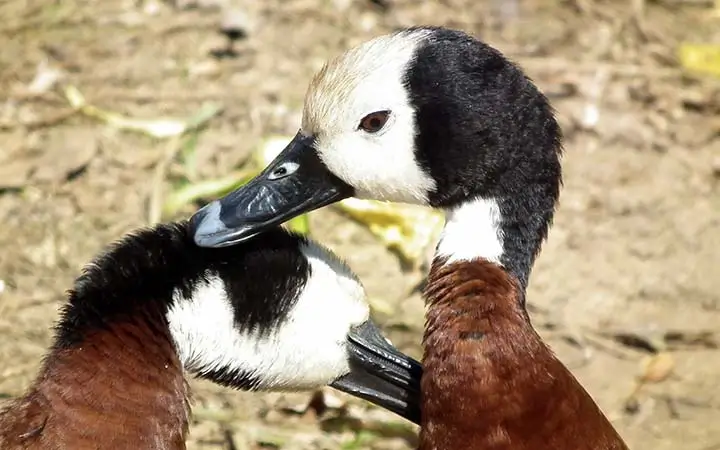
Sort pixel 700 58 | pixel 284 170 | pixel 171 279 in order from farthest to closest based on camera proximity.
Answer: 1. pixel 700 58
2. pixel 284 170
3. pixel 171 279

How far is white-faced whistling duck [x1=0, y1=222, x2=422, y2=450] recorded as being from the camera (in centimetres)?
338

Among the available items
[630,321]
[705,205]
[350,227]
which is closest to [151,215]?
[350,227]

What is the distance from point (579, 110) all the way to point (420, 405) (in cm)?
314

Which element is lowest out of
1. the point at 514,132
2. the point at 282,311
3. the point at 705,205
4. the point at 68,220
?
the point at 68,220

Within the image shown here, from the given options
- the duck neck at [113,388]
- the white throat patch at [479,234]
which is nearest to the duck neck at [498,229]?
the white throat patch at [479,234]

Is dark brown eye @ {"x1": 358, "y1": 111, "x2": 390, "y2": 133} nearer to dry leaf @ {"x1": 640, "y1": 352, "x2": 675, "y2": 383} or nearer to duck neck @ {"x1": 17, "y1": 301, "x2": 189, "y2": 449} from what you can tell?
duck neck @ {"x1": 17, "y1": 301, "x2": 189, "y2": 449}

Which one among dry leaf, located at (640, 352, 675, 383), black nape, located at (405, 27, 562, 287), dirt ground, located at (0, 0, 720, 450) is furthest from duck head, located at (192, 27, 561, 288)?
dry leaf, located at (640, 352, 675, 383)

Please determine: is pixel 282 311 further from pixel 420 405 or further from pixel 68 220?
pixel 68 220

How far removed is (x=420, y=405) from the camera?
3.86 m

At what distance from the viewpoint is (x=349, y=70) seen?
383 centimetres

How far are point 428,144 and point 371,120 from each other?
180 mm

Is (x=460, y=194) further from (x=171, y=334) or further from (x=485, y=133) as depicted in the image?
(x=171, y=334)

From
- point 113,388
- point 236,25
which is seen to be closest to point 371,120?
point 113,388

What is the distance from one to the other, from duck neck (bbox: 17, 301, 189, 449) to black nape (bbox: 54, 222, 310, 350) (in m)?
0.02
